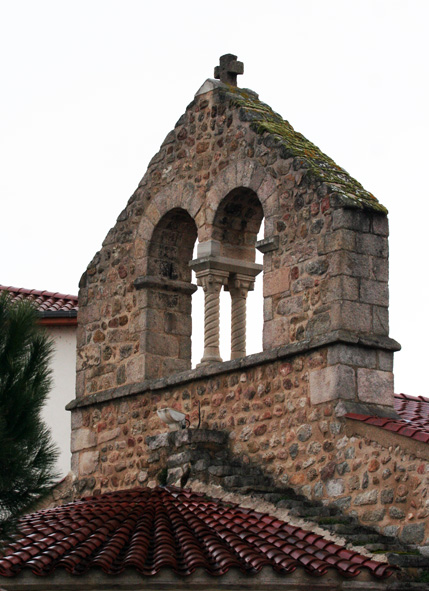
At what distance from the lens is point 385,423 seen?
42.5 feet

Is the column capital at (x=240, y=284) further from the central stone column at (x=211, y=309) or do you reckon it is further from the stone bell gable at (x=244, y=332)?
the central stone column at (x=211, y=309)

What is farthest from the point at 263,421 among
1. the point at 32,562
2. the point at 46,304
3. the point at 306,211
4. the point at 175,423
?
the point at 46,304

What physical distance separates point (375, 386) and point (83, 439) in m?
4.13

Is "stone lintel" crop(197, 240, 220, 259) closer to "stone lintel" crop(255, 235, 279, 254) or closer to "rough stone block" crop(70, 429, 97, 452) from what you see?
"stone lintel" crop(255, 235, 279, 254)

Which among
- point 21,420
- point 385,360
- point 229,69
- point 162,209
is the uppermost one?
point 229,69

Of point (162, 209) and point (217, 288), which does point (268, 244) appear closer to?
point (217, 288)

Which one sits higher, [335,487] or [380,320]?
[380,320]

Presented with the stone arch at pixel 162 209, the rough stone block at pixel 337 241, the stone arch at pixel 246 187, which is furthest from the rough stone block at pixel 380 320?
the stone arch at pixel 162 209

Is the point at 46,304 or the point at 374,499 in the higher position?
the point at 46,304

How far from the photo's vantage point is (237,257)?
15508mm

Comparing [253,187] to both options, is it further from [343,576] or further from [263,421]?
[343,576]

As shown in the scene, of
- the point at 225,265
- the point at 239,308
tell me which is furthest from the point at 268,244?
the point at 239,308

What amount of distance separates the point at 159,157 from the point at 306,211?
9.07 ft

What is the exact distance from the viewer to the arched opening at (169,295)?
1597 cm
